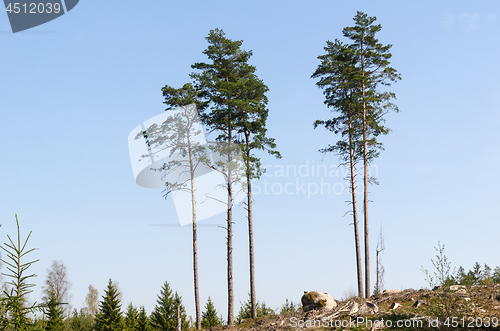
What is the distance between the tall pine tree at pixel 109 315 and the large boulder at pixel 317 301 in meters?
21.7

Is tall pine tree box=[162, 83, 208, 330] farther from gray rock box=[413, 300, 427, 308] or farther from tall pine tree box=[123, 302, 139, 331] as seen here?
tall pine tree box=[123, 302, 139, 331]

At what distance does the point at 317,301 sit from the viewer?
20.5 metres

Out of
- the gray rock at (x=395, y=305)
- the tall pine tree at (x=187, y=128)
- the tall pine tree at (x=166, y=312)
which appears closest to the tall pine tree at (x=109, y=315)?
A: the tall pine tree at (x=166, y=312)

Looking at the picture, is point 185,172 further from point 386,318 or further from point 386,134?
point 386,318

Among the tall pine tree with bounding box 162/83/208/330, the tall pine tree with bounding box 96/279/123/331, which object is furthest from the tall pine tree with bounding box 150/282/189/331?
the tall pine tree with bounding box 162/83/208/330

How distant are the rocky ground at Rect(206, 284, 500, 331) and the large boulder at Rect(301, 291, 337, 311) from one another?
1.04m

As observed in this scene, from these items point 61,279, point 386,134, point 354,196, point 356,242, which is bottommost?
point 61,279

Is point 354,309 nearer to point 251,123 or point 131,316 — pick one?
point 251,123

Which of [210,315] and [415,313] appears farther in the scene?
[210,315]

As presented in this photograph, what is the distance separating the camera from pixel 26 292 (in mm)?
5066

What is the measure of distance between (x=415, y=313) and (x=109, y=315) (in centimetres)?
2935

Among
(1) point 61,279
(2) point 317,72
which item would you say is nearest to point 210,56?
(2) point 317,72

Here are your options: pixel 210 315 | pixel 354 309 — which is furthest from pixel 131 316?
pixel 354 309

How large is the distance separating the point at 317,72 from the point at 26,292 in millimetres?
22769
